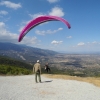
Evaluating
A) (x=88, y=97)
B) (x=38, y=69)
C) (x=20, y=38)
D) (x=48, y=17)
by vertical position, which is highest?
(x=48, y=17)

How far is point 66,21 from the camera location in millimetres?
14680

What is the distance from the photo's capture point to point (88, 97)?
1426cm

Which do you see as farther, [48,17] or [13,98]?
[48,17]

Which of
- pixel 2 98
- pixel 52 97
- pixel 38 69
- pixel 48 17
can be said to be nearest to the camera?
pixel 2 98

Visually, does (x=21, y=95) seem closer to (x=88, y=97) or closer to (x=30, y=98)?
(x=30, y=98)

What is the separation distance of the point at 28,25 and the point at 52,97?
254 inches

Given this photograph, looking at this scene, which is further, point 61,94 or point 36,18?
point 36,18

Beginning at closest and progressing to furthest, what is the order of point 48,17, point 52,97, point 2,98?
point 2,98 < point 52,97 < point 48,17

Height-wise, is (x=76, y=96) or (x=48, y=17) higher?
(x=48, y=17)

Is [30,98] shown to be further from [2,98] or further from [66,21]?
[66,21]

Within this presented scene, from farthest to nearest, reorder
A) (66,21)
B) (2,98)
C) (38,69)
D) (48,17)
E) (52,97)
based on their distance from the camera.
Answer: (38,69) → (48,17) → (66,21) → (52,97) → (2,98)

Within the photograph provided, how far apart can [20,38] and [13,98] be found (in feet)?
19.7

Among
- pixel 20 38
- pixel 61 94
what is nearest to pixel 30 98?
pixel 61 94

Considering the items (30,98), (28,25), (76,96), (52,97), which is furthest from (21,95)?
(28,25)
